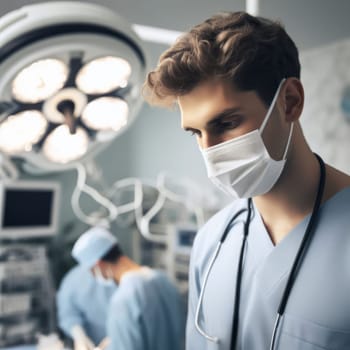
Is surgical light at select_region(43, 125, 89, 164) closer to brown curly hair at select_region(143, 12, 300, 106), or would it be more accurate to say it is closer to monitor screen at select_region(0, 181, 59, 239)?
brown curly hair at select_region(143, 12, 300, 106)

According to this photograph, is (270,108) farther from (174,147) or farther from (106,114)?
(174,147)

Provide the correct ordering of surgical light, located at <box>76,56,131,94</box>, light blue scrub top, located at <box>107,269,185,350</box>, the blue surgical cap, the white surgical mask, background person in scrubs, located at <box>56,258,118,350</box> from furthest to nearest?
background person in scrubs, located at <box>56,258,118,350</box>
the white surgical mask
the blue surgical cap
light blue scrub top, located at <box>107,269,185,350</box>
surgical light, located at <box>76,56,131,94</box>

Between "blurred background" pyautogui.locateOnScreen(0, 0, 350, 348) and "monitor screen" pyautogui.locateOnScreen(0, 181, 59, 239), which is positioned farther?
"monitor screen" pyautogui.locateOnScreen(0, 181, 59, 239)

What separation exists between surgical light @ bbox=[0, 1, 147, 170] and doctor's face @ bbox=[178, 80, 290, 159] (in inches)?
6.2

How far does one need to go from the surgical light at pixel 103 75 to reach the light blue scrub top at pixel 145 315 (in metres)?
1.04

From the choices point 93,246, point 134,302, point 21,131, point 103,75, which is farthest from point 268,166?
point 93,246

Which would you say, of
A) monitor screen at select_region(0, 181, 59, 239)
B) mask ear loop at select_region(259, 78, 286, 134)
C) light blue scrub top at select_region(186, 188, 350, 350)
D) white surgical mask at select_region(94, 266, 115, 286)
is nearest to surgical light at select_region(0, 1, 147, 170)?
mask ear loop at select_region(259, 78, 286, 134)

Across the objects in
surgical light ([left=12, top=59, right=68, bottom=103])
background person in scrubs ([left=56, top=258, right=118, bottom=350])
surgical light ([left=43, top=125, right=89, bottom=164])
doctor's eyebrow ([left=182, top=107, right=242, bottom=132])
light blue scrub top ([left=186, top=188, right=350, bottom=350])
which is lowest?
background person in scrubs ([left=56, top=258, right=118, bottom=350])

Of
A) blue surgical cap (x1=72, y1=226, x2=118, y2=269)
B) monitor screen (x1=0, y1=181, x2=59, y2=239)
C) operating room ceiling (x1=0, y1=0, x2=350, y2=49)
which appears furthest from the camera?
monitor screen (x1=0, y1=181, x2=59, y2=239)

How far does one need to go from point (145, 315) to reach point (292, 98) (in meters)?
1.18

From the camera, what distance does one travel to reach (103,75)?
82 centimetres

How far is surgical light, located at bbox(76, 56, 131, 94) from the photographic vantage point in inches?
30.8

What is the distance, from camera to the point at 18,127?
823 mm

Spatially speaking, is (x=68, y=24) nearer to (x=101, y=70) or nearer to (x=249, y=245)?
(x=101, y=70)
